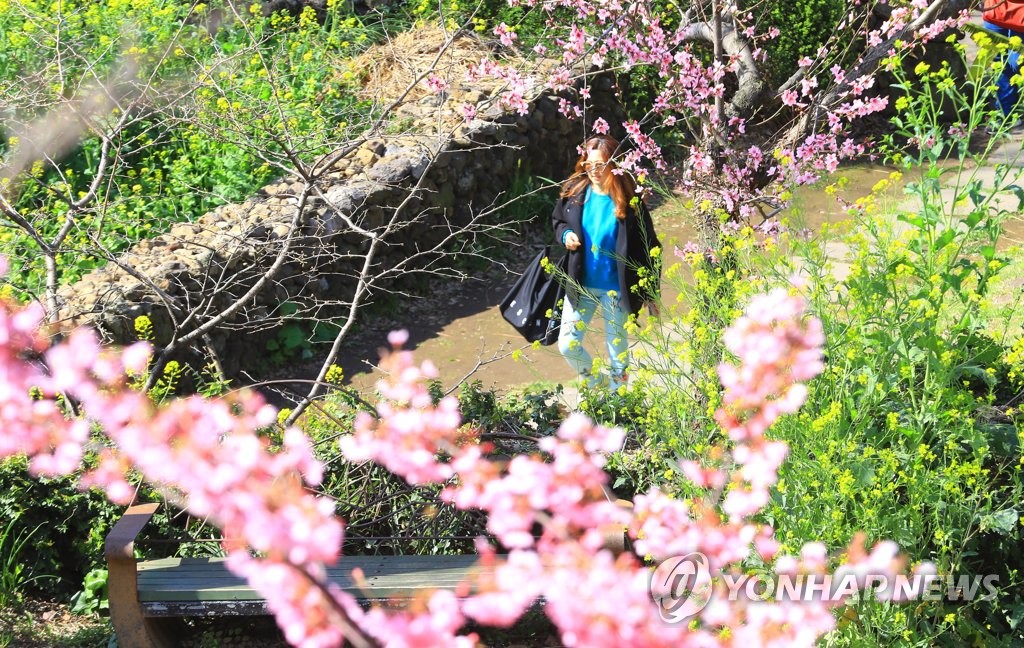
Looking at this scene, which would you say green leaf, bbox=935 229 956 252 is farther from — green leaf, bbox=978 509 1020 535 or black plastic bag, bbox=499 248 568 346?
black plastic bag, bbox=499 248 568 346

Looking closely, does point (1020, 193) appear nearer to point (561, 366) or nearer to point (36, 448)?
point (36, 448)

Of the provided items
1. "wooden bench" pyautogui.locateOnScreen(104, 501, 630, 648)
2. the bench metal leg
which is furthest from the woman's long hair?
the bench metal leg

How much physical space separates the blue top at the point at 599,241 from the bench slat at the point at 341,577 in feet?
6.71

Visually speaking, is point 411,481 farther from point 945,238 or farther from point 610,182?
point 610,182

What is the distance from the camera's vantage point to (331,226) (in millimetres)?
6711

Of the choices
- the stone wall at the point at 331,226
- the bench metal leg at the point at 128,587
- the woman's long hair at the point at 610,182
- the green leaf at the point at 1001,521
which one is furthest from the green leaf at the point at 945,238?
the bench metal leg at the point at 128,587

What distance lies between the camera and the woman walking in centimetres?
479

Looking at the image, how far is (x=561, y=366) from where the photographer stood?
20.6 ft

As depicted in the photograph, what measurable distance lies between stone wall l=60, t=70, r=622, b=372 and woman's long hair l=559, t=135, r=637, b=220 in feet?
2.33

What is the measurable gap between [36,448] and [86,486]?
2318 millimetres

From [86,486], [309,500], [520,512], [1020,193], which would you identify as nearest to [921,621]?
[1020,193]

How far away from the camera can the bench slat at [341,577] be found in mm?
3059

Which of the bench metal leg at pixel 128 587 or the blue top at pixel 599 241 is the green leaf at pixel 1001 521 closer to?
the blue top at pixel 599 241

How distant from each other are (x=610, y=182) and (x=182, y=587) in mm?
2855
